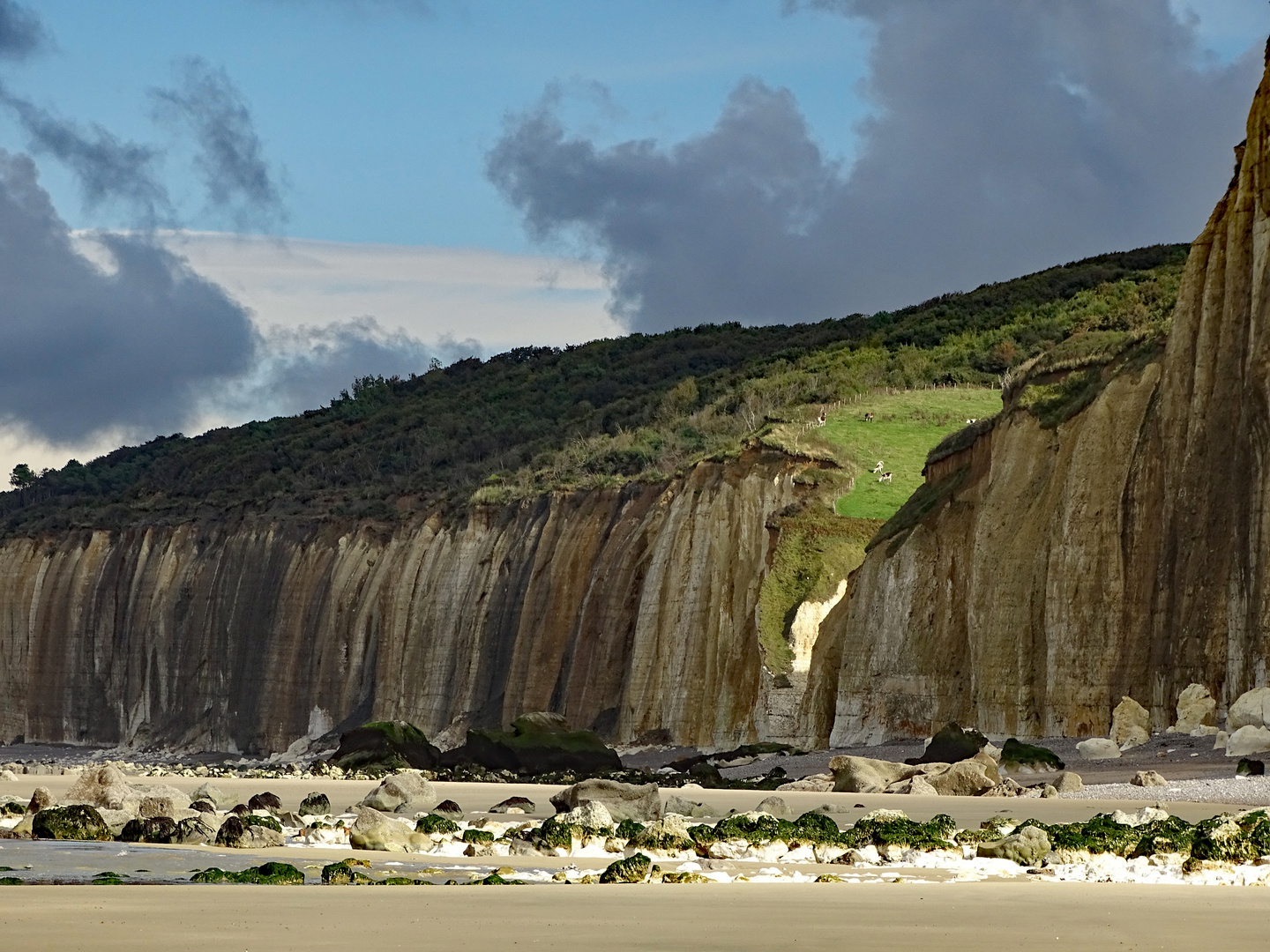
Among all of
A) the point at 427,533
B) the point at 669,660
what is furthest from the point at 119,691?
the point at 669,660

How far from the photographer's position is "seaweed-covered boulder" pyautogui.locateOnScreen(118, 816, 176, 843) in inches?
761

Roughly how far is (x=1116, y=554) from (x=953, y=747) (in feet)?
17.2

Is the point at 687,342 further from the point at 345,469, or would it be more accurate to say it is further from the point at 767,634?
Answer: the point at 767,634

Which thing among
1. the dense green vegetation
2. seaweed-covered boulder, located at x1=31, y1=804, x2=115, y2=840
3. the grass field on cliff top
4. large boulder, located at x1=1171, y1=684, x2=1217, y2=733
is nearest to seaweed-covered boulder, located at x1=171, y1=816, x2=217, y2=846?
seaweed-covered boulder, located at x1=31, y1=804, x2=115, y2=840

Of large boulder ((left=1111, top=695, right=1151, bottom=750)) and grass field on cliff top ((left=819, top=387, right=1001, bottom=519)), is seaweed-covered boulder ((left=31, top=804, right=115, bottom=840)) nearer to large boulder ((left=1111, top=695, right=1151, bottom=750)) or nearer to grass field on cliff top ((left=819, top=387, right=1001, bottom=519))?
large boulder ((left=1111, top=695, right=1151, bottom=750))

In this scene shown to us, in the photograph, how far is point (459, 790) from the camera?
3228cm

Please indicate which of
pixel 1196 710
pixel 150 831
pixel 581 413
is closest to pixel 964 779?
pixel 1196 710

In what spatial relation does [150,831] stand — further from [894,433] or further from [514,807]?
→ [894,433]

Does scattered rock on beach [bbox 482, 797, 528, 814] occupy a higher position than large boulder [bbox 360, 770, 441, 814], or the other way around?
large boulder [bbox 360, 770, 441, 814]

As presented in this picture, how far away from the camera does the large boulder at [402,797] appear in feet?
81.1

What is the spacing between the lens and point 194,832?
19094 mm

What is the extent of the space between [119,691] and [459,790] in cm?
4737

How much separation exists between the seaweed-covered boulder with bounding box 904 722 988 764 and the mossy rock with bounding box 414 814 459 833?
1233 centimetres

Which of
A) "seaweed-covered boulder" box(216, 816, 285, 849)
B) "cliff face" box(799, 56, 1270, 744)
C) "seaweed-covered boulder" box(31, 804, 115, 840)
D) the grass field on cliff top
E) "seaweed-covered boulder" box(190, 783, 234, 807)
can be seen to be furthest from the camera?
the grass field on cliff top
